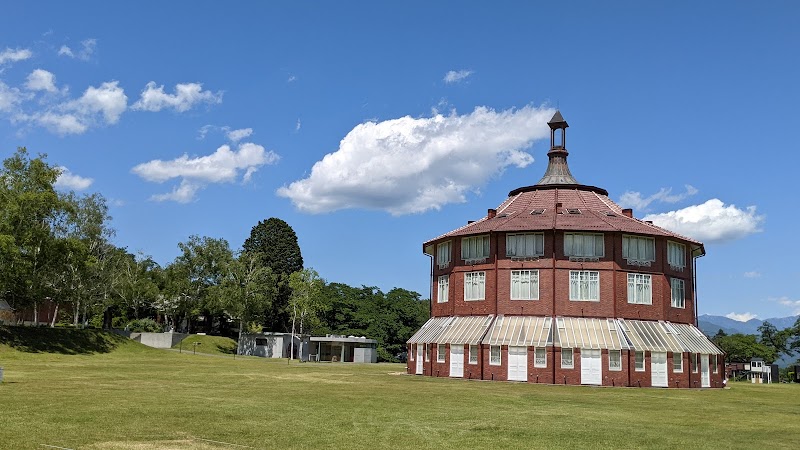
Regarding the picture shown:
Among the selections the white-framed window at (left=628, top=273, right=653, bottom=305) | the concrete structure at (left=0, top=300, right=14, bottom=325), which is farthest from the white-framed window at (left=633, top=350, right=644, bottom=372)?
the concrete structure at (left=0, top=300, right=14, bottom=325)

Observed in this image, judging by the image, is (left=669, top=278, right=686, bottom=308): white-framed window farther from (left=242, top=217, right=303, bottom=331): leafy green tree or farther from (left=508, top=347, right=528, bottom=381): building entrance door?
(left=242, top=217, right=303, bottom=331): leafy green tree

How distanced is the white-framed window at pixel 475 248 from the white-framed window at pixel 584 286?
25.6ft

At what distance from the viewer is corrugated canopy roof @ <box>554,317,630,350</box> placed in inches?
2196

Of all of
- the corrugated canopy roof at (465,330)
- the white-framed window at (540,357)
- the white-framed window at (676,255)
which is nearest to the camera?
the white-framed window at (540,357)

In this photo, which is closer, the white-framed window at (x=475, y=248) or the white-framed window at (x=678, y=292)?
the white-framed window at (x=678, y=292)

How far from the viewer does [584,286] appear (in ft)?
196

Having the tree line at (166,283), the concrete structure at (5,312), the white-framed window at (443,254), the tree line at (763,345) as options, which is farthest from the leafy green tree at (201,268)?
the tree line at (763,345)

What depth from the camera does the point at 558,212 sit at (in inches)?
2495

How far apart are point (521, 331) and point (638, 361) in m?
9.19

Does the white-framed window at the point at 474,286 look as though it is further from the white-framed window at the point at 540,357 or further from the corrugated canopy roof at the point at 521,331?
the white-framed window at the point at 540,357

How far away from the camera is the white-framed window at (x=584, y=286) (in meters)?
59.7

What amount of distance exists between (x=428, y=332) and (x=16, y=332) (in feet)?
133

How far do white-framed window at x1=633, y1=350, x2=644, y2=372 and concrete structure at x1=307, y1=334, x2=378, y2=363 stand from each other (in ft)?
171

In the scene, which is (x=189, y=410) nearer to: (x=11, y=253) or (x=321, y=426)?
(x=321, y=426)
